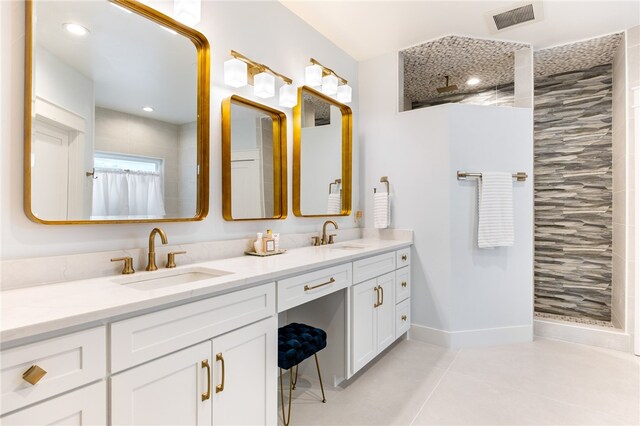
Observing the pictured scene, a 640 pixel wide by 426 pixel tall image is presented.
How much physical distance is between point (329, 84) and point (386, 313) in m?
1.80

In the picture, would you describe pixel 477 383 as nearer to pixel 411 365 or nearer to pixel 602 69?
pixel 411 365

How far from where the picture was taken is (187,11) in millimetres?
1641

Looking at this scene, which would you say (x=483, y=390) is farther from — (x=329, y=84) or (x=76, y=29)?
(x=76, y=29)

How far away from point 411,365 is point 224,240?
1.60 m

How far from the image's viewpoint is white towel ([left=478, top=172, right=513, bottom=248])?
2746 mm

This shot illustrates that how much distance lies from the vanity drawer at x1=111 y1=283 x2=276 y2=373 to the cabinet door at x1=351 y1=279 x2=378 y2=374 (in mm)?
760

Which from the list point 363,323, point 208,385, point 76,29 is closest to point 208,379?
point 208,385

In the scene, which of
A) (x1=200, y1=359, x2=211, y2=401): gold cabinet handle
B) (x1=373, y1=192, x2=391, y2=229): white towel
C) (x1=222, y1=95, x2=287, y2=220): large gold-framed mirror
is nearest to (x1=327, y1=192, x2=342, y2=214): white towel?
(x1=373, y1=192, x2=391, y2=229): white towel

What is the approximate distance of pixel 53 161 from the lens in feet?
4.26

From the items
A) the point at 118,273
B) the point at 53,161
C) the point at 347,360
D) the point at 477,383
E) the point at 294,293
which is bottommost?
the point at 477,383

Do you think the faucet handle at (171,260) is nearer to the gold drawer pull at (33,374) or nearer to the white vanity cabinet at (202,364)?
the white vanity cabinet at (202,364)

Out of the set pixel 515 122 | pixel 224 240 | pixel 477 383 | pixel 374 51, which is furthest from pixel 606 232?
pixel 224 240

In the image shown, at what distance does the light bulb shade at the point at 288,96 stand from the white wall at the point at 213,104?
7cm

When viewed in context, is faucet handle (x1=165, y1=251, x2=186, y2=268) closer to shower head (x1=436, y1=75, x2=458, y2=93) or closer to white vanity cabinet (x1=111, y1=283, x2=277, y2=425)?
white vanity cabinet (x1=111, y1=283, x2=277, y2=425)
